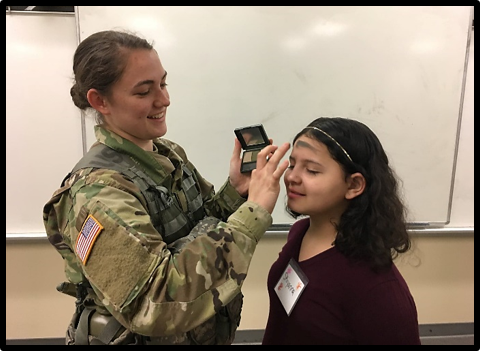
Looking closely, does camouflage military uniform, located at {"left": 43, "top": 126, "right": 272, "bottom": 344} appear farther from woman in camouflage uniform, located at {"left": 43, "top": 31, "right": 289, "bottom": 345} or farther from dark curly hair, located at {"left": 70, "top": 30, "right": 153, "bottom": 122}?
dark curly hair, located at {"left": 70, "top": 30, "right": 153, "bottom": 122}

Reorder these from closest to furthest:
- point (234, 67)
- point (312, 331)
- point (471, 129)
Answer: point (312, 331) → point (234, 67) → point (471, 129)

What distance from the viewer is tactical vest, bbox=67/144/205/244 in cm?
85

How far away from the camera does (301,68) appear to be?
5.87 feet

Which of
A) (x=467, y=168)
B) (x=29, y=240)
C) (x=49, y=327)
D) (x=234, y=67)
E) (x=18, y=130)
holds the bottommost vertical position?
(x=49, y=327)

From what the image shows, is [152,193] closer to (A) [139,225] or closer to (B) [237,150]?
(A) [139,225]

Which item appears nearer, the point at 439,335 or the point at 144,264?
the point at 144,264

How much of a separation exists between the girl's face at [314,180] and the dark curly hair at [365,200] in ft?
0.08

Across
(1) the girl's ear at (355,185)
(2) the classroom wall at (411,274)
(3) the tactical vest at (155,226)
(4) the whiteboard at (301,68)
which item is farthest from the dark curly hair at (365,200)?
(2) the classroom wall at (411,274)

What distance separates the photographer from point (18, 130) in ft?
5.80

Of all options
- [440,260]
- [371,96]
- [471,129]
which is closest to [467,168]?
[471,129]

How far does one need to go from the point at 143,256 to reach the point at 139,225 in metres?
0.07

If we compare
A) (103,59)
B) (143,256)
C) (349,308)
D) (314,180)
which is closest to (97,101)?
(103,59)

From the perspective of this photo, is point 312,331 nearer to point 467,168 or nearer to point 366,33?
point 366,33

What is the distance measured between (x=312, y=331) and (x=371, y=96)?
4.49ft
